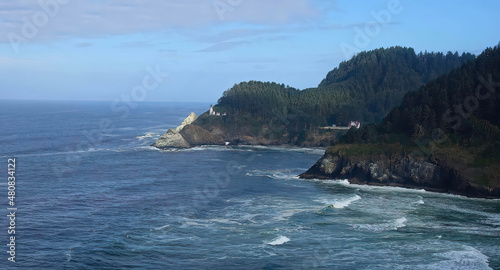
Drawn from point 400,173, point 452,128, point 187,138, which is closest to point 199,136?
point 187,138

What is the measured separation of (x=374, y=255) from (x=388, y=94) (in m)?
151

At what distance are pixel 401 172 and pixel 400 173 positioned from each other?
27cm

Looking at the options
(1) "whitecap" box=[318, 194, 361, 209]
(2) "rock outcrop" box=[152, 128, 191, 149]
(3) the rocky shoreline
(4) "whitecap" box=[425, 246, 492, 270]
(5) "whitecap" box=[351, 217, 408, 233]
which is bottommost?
(4) "whitecap" box=[425, 246, 492, 270]

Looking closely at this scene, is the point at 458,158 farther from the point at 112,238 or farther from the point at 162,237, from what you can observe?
the point at 112,238

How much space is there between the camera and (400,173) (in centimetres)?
8950

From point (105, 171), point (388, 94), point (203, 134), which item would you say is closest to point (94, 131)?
point (203, 134)

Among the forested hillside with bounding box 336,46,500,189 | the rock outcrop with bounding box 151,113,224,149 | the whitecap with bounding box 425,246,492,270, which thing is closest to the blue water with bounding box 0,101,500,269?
the whitecap with bounding box 425,246,492,270

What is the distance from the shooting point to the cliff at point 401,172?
81312 millimetres

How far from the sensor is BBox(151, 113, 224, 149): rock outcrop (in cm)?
15250

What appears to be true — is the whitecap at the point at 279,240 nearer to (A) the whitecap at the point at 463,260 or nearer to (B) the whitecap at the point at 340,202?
(A) the whitecap at the point at 463,260

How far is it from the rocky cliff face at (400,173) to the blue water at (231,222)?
9.55 ft

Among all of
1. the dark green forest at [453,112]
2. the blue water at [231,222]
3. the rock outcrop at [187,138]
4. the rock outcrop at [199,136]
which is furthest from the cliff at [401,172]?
the rock outcrop at [199,136]

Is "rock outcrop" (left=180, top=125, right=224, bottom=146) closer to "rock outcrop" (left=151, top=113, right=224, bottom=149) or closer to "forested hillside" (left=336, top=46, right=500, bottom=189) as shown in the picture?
"rock outcrop" (left=151, top=113, right=224, bottom=149)

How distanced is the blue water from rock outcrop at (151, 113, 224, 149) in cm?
4036
